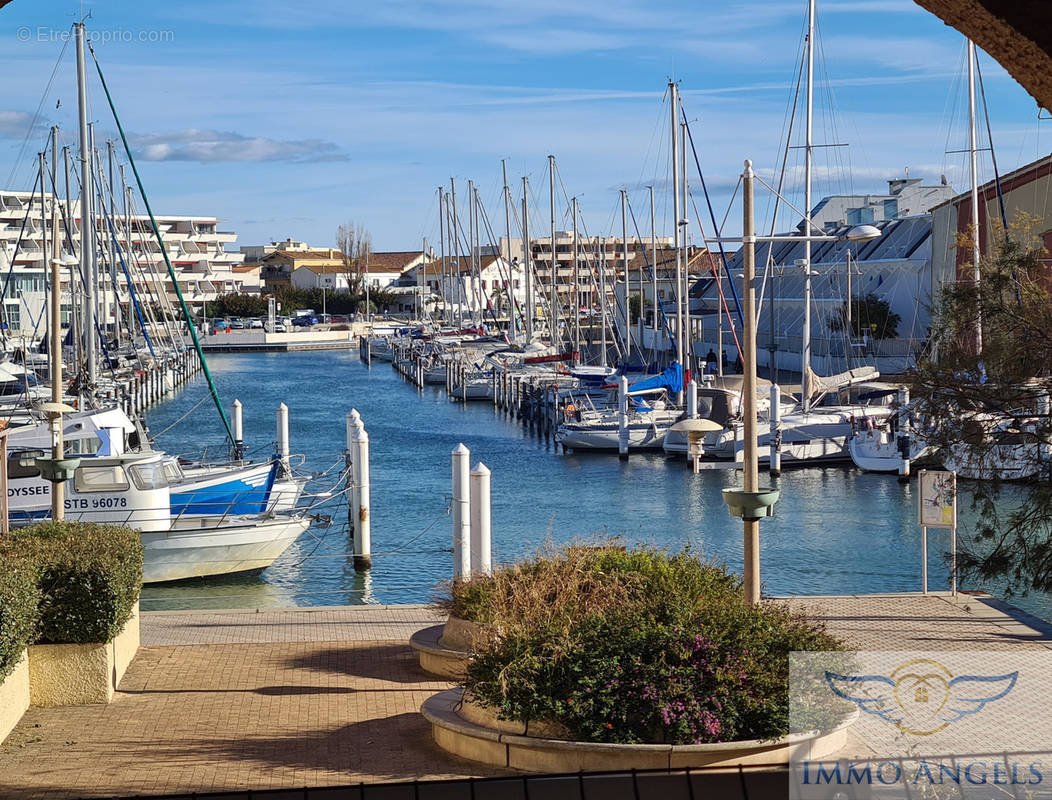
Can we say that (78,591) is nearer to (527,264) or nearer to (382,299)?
(527,264)

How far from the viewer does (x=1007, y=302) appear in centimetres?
1616

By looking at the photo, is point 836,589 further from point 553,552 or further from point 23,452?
point 23,452

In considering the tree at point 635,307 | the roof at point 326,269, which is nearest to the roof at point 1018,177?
the tree at point 635,307

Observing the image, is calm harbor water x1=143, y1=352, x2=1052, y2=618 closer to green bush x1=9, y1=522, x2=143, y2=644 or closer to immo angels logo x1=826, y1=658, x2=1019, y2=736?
immo angels logo x1=826, y1=658, x2=1019, y2=736

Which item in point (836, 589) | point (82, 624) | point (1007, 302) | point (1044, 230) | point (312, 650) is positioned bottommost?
point (836, 589)

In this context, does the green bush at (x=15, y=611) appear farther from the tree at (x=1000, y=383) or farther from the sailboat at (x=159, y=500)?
the sailboat at (x=159, y=500)

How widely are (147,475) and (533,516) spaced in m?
14.8

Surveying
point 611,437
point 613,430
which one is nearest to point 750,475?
point 611,437

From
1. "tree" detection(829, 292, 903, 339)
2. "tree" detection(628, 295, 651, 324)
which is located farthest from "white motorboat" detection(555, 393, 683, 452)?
"tree" detection(628, 295, 651, 324)

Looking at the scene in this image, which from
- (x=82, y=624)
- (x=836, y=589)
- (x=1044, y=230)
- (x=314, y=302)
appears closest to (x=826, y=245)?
(x=1044, y=230)

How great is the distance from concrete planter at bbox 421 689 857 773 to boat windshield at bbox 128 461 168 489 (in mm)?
19146

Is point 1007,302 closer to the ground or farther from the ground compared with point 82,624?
farther from the ground

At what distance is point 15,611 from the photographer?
1201 cm

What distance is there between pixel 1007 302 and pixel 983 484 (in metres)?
2.53
